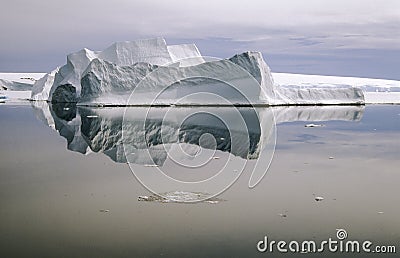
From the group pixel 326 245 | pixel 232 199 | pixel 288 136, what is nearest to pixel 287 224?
pixel 326 245

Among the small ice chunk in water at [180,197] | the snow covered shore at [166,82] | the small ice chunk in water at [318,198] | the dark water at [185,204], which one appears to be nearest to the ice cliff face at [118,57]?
the snow covered shore at [166,82]

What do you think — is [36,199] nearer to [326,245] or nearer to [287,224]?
[287,224]

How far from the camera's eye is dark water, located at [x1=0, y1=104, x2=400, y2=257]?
3002 mm

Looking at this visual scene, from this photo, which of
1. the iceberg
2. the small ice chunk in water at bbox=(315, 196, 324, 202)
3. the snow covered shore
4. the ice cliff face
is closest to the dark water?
the small ice chunk in water at bbox=(315, 196, 324, 202)

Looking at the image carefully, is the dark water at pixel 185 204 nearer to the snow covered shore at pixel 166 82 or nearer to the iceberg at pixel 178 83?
the snow covered shore at pixel 166 82

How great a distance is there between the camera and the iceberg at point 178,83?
678 inches

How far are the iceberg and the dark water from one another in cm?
935

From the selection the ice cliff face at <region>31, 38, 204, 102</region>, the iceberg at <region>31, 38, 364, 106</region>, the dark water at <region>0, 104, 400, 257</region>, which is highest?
the ice cliff face at <region>31, 38, 204, 102</region>

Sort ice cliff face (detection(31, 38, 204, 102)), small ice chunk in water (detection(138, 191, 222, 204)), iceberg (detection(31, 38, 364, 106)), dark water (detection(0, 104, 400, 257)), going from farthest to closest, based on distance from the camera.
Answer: ice cliff face (detection(31, 38, 204, 102)), iceberg (detection(31, 38, 364, 106)), small ice chunk in water (detection(138, 191, 222, 204)), dark water (detection(0, 104, 400, 257))

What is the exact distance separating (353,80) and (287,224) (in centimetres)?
3585

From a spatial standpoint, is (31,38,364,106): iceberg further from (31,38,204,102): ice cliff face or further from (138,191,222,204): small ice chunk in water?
(138,191,222,204): small ice chunk in water

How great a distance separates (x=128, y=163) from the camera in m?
6.03

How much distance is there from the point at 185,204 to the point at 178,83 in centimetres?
1402

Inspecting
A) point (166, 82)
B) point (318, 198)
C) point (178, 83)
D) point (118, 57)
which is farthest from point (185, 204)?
point (118, 57)
